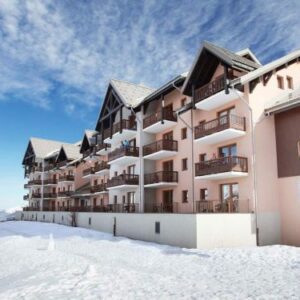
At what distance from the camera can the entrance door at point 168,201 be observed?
28141 mm

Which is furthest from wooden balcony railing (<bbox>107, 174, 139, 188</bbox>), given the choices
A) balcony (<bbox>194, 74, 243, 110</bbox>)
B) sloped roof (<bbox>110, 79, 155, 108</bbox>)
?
balcony (<bbox>194, 74, 243, 110</bbox>)

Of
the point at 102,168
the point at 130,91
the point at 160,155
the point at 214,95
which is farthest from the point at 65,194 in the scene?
the point at 214,95

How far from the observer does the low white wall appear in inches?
715

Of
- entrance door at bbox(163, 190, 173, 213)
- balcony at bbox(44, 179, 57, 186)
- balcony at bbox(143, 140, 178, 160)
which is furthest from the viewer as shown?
balcony at bbox(44, 179, 57, 186)

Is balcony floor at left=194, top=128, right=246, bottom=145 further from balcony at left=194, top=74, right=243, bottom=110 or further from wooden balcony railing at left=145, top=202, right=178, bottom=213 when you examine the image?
wooden balcony railing at left=145, top=202, right=178, bottom=213

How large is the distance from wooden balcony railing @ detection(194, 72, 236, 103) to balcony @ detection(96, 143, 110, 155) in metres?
17.1

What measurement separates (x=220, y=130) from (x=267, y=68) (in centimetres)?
487

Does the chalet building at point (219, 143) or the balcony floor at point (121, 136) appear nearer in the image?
the chalet building at point (219, 143)

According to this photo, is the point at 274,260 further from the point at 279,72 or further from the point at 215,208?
the point at 279,72

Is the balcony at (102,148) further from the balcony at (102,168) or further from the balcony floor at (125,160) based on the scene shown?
the balcony floor at (125,160)

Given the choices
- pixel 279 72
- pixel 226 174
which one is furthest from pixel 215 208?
pixel 279 72

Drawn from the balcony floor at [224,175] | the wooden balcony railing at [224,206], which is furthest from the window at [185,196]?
the balcony floor at [224,175]

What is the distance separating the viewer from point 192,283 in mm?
10812

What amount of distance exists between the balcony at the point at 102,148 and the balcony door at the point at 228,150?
17.9 metres
